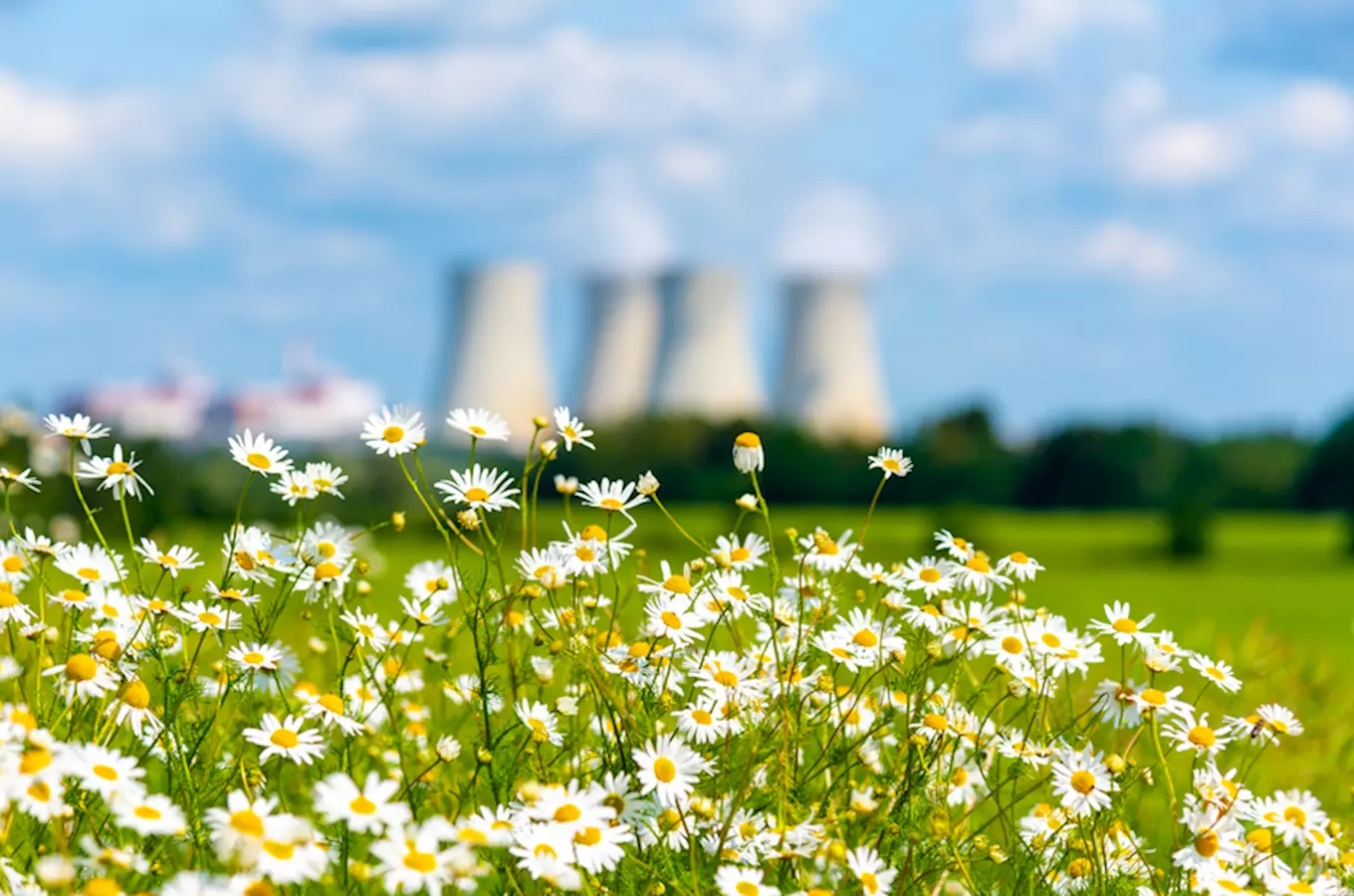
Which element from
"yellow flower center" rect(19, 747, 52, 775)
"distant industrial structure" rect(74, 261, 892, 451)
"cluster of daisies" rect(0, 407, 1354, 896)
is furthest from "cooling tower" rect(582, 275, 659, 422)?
"yellow flower center" rect(19, 747, 52, 775)

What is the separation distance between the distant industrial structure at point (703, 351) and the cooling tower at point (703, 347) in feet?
0.06

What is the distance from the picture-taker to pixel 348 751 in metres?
1.56

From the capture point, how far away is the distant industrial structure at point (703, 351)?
22.4m

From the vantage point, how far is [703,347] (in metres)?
22.9

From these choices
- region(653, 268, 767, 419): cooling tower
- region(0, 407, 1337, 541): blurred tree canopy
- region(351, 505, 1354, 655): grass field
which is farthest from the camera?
region(653, 268, 767, 419): cooling tower

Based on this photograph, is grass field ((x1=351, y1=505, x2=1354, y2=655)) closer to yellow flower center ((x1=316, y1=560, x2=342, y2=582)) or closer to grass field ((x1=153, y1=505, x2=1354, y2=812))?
grass field ((x1=153, y1=505, x2=1354, y2=812))

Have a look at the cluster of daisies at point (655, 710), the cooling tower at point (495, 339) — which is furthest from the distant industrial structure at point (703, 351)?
the cluster of daisies at point (655, 710)

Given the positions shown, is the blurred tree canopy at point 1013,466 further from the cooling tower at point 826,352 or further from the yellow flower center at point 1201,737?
the yellow flower center at point 1201,737

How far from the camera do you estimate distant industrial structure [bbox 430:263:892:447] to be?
2244cm

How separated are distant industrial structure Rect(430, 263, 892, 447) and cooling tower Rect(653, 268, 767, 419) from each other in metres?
0.02

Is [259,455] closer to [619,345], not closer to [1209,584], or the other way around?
[1209,584]

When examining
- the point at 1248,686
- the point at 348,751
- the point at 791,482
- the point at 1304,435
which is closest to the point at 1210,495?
the point at 1304,435

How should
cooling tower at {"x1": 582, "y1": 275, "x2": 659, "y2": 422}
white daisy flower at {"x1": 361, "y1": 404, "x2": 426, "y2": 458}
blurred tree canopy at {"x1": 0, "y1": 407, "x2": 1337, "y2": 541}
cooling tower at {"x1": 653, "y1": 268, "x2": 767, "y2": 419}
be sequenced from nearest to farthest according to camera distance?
white daisy flower at {"x1": 361, "y1": 404, "x2": 426, "y2": 458}
blurred tree canopy at {"x1": 0, "y1": 407, "x2": 1337, "y2": 541}
cooling tower at {"x1": 653, "y1": 268, "x2": 767, "y2": 419}
cooling tower at {"x1": 582, "y1": 275, "x2": 659, "y2": 422}

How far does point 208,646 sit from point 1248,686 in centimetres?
303
